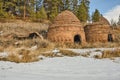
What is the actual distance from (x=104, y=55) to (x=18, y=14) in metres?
42.9

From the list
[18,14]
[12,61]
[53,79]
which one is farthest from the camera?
[18,14]

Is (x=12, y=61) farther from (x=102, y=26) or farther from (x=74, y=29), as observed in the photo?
(x=102, y=26)

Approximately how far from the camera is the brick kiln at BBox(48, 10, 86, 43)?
2583 cm

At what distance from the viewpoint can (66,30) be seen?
26.0 meters

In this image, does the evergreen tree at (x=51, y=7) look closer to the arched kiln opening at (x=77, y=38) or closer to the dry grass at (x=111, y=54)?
the arched kiln opening at (x=77, y=38)

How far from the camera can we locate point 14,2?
4825 cm

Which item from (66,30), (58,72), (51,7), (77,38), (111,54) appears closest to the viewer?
(58,72)

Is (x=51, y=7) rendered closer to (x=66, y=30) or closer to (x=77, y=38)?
(x=77, y=38)

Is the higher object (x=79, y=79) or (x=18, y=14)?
(x=18, y=14)

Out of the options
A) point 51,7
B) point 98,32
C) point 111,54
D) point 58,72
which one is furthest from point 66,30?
point 51,7

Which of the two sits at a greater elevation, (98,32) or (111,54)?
(98,32)

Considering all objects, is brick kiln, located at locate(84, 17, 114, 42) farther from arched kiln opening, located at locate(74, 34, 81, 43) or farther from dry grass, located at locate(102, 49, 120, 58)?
dry grass, located at locate(102, 49, 120, 58)

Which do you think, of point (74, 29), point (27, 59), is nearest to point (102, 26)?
point (74, 29)

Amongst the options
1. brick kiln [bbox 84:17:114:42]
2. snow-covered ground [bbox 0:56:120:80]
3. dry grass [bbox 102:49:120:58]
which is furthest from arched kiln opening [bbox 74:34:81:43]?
snow-covered ground [bbox 0:56:120:80]
